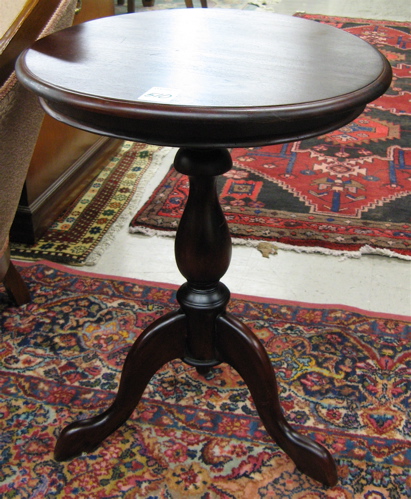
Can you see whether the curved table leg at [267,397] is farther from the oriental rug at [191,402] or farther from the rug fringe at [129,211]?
the rug fringe at [129,211]

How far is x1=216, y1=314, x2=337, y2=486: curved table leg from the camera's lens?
3.59 ft

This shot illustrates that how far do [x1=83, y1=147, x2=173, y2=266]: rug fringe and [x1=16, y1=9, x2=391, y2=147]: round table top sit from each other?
0.81 m

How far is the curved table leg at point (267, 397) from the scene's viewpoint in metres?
1.09

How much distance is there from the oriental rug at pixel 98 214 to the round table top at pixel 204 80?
32.9 inches

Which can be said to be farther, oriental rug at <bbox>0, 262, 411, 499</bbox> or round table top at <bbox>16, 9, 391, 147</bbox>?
oriental rug at <bbox>0, 262, 411, 499</bbox>

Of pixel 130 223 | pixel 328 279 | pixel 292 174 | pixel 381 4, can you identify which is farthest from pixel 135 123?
pixel 381 4

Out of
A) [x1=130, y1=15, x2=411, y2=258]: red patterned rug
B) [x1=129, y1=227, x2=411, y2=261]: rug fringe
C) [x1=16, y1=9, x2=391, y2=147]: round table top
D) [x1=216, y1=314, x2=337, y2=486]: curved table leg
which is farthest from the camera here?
[x1=130, y1=15, x2=411, y2=258]: red patterned rug

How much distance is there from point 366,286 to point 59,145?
119cm

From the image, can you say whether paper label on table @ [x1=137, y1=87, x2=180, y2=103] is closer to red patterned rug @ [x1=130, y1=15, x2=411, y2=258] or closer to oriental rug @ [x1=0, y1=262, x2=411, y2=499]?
oriental rug @ [x1=0, y1=262, x2=411, y2=499]

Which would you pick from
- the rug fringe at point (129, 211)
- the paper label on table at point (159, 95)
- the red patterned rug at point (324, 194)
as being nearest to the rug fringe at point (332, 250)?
the red patterned rug at point (324, 194)

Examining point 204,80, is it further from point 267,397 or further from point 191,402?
point 191,402

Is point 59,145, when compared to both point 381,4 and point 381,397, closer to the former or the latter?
point 381,397

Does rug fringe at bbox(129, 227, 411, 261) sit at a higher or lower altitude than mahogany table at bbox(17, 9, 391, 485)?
lower

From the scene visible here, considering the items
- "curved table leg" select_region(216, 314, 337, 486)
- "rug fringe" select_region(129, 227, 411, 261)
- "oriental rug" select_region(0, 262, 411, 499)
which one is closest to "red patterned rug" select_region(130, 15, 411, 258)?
"rug fringe" select_region(129, 227, 411, 261)
